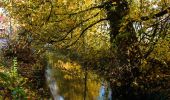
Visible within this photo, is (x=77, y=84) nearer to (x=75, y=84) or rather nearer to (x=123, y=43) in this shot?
(x=75, y=84)

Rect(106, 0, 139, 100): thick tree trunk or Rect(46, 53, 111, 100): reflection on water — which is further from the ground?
Rect(106, 0, 139, 100): thick tree trunk

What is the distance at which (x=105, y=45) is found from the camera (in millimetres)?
9359

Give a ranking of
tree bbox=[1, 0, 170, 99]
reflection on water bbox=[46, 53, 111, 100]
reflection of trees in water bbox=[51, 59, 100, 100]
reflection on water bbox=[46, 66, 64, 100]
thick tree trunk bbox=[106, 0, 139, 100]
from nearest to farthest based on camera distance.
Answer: tree bbox=[1, 0, 170, 99] < thick tree trunk bbox=[106, 0, 139, 100] < reflection on water bbox=[46, 53, 111, 100] < reflection of trees in water bbox=[51, 59, 100, 100] < reflection on water bbox=[46, 66, 64, 100]

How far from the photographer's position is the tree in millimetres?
8047

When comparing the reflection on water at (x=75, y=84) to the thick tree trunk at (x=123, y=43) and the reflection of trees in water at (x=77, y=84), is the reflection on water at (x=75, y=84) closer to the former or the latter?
the reflection of trees in water at (x=77, y=84)

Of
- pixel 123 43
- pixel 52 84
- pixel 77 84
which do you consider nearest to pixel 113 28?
pixel 123 43

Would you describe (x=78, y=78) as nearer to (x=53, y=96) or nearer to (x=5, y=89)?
(x=53, y=96)

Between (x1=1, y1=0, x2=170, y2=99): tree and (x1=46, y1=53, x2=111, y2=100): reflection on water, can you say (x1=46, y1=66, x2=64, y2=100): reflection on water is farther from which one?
(x1=1, y1=0, x2=170, y2=99): tree

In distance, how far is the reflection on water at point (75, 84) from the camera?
402 inches

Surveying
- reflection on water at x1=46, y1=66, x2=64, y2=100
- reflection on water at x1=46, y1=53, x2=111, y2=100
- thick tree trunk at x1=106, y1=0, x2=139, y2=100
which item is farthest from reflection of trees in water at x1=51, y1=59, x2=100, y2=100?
thick tree trunk at x1=106, y1=0, x2=139, y2=100

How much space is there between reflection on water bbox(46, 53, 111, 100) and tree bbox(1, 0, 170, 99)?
0.54 meters

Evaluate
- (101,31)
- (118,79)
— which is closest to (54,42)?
(101,31)

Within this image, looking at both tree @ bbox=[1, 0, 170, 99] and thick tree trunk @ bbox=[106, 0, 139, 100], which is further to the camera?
thick tree trunk @ bbox=[106, 0, 139, 100]

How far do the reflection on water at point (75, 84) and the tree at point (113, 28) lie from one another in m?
0.54
